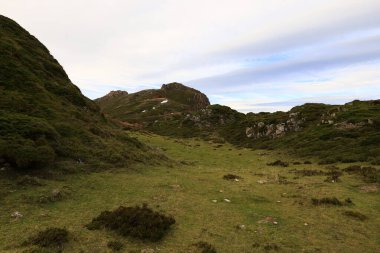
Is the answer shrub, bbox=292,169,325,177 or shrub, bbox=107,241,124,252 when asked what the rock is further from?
shrub, bbox=292,169,325,177

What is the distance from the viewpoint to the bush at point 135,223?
15.5 metres

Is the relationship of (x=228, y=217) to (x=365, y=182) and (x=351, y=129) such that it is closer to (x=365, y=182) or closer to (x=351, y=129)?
Answer: (x=365, y=182)

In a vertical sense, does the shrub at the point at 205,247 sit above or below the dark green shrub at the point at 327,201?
above

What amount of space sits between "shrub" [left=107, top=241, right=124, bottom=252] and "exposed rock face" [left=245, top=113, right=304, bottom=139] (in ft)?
174

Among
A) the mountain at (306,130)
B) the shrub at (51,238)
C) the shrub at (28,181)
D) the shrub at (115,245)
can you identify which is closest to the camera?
the shrub at (51,238)

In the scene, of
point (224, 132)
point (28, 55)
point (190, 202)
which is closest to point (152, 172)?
point (190, 202)

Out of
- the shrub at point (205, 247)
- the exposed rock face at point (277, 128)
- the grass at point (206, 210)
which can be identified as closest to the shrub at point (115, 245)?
the grass at point (206, 210)

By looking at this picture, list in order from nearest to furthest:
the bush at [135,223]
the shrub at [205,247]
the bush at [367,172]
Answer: the shrub at [205,247], the bush at [135,223], the bush at [367,172]

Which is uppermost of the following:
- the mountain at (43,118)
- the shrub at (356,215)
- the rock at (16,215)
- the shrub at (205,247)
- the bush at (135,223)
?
the mountain at (43,118)

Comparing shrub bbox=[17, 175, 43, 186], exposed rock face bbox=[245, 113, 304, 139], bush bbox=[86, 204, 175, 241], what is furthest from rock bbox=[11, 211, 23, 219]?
exposed rock face bbox=[245, 113, 304, 139]

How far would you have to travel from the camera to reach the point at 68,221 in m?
16.8

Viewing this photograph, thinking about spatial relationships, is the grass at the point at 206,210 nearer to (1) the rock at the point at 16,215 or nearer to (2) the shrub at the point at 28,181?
(1) the rock at the point at 16,215

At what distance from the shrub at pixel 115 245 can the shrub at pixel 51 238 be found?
1.96 meters

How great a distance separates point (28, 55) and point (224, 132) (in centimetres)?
5343
